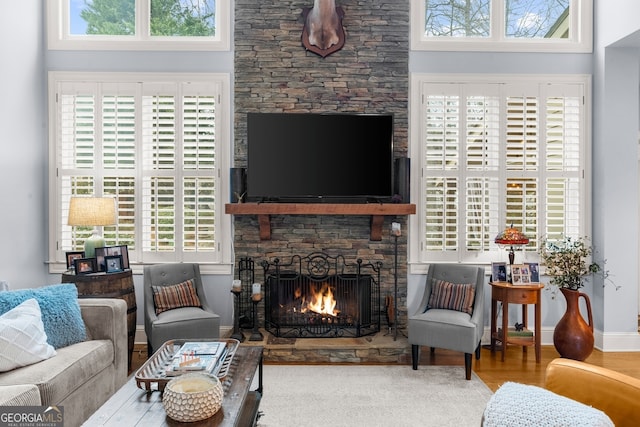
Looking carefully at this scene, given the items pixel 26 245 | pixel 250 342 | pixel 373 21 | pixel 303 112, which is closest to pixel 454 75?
pixel 373 21

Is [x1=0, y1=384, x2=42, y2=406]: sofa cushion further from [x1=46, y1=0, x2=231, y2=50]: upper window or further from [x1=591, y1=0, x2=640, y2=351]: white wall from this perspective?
[x1=591, y1=0, x2=640, y2=351]: white wall

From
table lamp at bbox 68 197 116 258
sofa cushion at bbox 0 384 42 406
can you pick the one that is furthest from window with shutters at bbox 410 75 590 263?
sofa cushion at bbox 0 384 42 406

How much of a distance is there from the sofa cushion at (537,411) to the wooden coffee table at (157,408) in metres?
1.08

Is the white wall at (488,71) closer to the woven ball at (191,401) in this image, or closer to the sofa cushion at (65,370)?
the sofa cushion at (65,370)

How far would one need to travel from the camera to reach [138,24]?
458cm

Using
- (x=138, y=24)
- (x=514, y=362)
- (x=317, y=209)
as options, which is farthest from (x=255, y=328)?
(x=138, y=24)

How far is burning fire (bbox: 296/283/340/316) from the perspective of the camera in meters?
4.40

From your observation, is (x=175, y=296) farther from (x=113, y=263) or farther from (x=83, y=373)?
(x=83, y=373)

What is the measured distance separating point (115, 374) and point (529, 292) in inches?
136

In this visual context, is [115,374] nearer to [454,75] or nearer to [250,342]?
[250,342]

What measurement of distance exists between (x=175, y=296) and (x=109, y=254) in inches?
27.2

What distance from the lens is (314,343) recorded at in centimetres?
409

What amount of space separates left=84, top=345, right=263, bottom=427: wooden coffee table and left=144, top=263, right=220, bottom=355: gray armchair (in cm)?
135

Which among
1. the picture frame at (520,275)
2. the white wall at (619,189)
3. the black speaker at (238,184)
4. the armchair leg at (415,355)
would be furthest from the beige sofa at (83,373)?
the white wall at (619,189)
